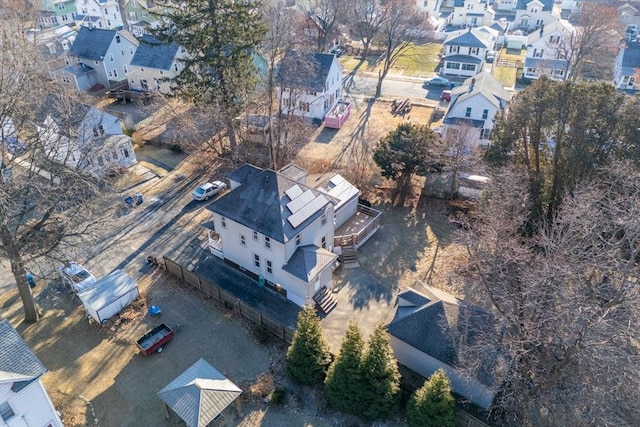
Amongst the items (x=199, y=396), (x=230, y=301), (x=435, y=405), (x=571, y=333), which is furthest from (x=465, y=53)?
(x=199, y=396)

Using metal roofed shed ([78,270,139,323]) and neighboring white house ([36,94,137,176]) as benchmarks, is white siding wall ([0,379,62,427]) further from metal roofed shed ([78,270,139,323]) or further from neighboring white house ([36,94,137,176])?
neighboring white house ([36,94,137,176])

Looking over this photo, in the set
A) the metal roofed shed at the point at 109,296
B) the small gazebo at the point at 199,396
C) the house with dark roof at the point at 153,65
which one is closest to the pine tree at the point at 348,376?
the small gazebo at the point at 199,396

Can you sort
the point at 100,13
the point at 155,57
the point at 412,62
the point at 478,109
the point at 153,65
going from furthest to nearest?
the point at 100,13, the point at 412,62, the point at 155,57, the point at 153,65, the point at 478,109

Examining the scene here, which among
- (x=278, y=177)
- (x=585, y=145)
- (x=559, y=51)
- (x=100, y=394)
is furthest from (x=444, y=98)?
(x=100, y=394)

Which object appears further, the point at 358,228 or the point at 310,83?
the point at 310,83

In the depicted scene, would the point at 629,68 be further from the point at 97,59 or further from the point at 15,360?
the point at 15,360

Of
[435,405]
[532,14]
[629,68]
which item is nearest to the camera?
Result: [435,405]

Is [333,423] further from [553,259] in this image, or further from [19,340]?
[19,340]
